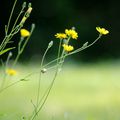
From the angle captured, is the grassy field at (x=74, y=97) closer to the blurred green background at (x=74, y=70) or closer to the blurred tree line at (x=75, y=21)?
the blurred green background at (x=74, y=70)

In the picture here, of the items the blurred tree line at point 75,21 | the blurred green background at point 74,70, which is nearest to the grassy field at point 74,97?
the blurred green background at point 74,70

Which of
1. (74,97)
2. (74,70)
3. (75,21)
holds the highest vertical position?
(75,21)

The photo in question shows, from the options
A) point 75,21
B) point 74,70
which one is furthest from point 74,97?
point 75,21

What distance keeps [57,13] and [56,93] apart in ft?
32.3

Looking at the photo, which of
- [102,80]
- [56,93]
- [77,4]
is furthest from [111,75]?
[77,4]

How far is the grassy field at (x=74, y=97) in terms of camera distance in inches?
177

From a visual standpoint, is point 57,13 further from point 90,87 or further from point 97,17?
point 90,87

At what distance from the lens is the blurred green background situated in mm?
4855

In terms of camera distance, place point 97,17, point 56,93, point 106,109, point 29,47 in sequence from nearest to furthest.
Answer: point 106,109, point 56,93, point 29,47, point 97,17

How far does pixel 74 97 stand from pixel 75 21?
9.89 meters

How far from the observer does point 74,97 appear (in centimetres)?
591

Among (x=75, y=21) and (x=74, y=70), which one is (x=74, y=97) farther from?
(x=75, y=21)

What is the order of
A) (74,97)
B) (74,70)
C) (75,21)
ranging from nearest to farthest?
(74,97)
(74,70)
(75,21)

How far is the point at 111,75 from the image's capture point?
735 cm
